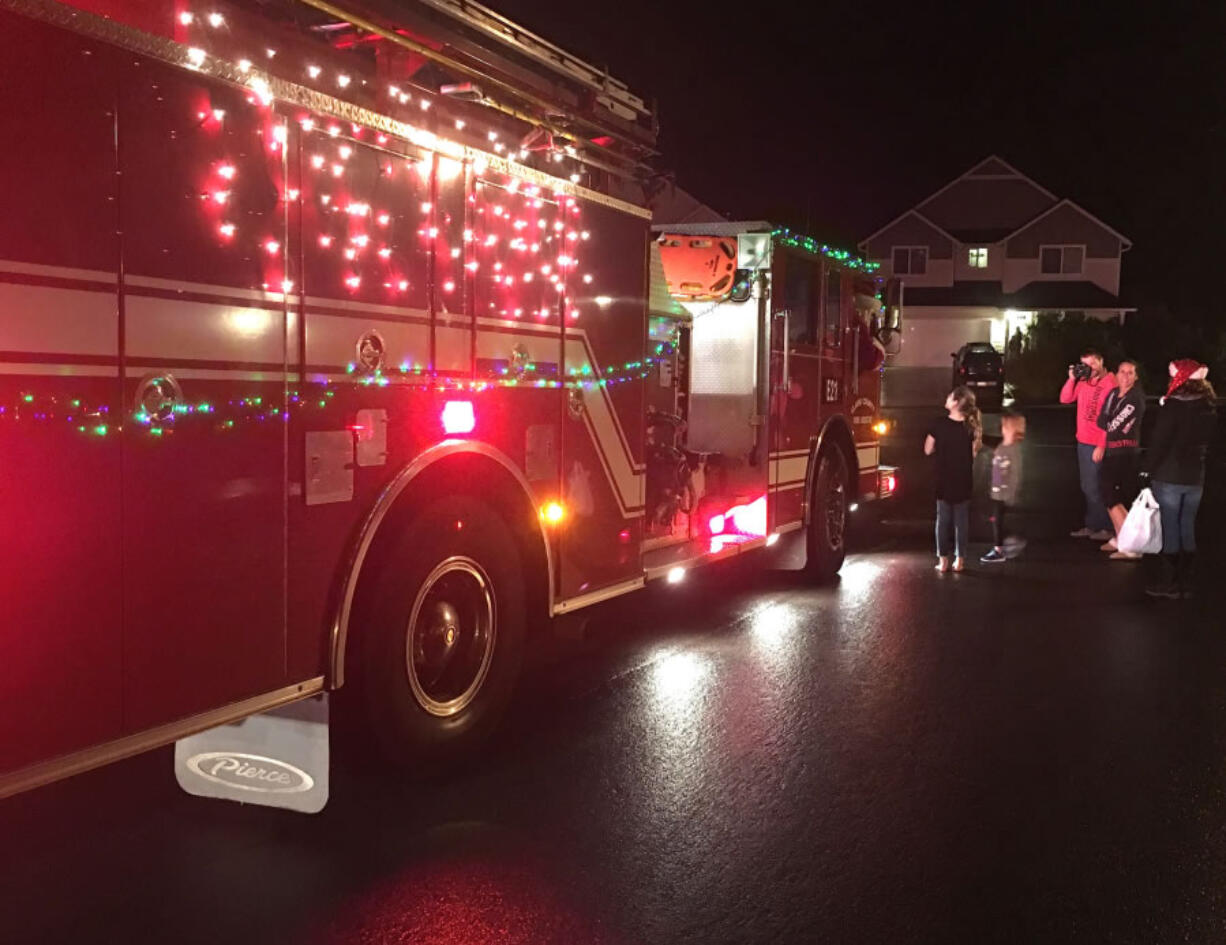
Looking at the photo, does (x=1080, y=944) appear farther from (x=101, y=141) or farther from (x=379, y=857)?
(x=101, y=141)

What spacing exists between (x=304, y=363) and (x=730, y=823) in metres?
2.39

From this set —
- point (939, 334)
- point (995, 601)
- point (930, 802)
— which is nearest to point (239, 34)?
point (930, 802)

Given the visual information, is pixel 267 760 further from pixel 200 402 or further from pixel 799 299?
pixel 799 299

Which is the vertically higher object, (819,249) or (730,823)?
(819,249)

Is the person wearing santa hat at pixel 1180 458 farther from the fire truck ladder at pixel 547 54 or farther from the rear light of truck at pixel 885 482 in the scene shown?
the fire truck ladder at pixel 547 54

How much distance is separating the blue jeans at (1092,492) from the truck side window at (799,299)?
420cm

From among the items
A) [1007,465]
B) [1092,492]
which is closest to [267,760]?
[1007,465]

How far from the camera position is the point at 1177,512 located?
943 cm

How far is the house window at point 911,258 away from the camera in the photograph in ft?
169

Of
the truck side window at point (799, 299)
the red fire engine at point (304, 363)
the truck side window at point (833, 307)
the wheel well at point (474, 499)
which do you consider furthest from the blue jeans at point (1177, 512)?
the wheel well at point (474, 499)

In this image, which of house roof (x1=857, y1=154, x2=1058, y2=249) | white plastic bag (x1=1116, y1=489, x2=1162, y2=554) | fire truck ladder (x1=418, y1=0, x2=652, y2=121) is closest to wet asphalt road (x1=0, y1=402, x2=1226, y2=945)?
white plastic bag (x1=1116, y1=489, x2=1162, y2=554)

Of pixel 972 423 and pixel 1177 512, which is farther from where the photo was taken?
pixel 972 423

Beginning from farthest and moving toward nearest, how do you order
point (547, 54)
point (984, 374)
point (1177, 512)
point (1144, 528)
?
point (984, 374) → point (1144, 528) → point (1177, 512) → point (547, 54)

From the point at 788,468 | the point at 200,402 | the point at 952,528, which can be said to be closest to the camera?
the point at 200,402
